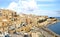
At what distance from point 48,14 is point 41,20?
0.28m

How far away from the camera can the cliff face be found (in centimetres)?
355

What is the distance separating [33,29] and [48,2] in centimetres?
93

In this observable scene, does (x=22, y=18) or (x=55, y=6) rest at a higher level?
(x=55, y=6)

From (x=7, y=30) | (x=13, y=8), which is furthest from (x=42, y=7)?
(x=7, y=30)

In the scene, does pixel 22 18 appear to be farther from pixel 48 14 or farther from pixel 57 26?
pixel 57 26

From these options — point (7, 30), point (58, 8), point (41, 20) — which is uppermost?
point (58, 8)

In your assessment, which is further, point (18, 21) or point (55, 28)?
point (18, 21)

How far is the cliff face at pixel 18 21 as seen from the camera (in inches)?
140

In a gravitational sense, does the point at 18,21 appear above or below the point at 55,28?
above

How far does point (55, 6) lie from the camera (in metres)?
3.66

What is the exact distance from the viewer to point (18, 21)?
361 cm

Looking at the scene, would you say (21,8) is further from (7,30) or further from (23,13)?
(7,30)

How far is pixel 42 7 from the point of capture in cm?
366

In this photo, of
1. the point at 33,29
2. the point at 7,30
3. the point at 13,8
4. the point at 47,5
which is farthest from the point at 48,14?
the point at 7,30
